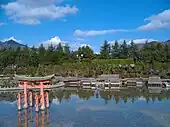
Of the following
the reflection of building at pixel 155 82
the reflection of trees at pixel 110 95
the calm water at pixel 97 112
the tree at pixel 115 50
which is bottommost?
the calm water at pixel 97 112

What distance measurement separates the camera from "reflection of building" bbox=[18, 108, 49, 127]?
41.4ft

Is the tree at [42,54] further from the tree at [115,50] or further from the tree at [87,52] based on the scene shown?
the tree at [115,50]

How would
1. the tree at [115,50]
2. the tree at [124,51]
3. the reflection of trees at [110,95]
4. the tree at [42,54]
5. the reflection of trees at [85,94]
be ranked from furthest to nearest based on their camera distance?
the tree at [115,50]
the tree at [124,51]
the tree at [42,54]
the reflection of trees at [85,94]
the reflection of trees at [110,95]

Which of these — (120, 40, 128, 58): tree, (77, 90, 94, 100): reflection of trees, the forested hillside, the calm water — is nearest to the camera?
the calm water

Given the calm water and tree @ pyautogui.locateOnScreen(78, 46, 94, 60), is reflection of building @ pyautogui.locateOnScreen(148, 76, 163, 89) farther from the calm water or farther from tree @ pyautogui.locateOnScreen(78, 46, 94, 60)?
tree @ pyautogui.locateOnScreen(78, 46, 94, 60)

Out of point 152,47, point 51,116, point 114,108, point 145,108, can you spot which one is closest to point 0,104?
point 51,116

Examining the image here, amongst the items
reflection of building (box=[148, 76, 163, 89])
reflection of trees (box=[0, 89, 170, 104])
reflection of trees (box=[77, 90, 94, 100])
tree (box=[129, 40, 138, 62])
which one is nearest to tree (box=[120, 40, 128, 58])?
tree (box=[129, 40, 138, 62])

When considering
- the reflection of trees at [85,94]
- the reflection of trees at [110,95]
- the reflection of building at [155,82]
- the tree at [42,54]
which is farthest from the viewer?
the tree at [42,54]

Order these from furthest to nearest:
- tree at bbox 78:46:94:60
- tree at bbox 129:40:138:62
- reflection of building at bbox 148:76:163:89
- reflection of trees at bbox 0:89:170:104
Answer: tree at bbox 129:40:138:62
tree at bbox 78:46:94:60
reflection of building at bbox 148:76:163:89
reflection of trees at bbox 0:89:170:104

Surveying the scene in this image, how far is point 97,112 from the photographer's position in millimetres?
15859

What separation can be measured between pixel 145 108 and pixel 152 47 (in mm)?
23976

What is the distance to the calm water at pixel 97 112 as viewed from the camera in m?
13.0

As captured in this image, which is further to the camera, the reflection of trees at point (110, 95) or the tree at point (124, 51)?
the tree at point (124, 51)

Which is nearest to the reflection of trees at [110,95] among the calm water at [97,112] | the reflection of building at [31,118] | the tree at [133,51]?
the calm water at [97,112]
